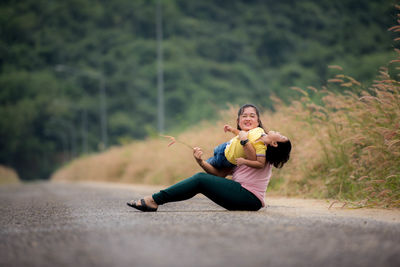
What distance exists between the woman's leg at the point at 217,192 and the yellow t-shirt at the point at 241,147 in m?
0.29

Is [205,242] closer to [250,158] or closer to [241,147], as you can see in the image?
[250,158]

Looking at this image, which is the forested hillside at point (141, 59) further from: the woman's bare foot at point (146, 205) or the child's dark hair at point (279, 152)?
the woman's bare foot at point (146, 205)

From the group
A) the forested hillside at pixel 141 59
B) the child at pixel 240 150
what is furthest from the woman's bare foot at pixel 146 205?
the forested hillside at pixel 141 59

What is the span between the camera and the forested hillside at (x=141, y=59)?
148 feet

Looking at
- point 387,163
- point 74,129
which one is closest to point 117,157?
point 387,163

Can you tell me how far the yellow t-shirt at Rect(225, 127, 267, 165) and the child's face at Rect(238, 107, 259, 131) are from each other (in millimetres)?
140

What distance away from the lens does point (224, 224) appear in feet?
14.4

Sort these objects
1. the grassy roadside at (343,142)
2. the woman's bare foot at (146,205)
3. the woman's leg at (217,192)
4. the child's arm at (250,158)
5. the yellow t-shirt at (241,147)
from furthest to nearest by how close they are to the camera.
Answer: the grassy roadside at (343,142) < the woman's bare foot at (146,205) < the woman's leg at (217,192) < the yellow t-shirt at (241,147) < the child's arm at (250,158)

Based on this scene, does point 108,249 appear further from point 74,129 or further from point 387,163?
point 74,129

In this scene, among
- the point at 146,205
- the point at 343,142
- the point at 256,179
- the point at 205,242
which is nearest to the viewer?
the point at 205,242

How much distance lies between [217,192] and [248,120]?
912 millimetres

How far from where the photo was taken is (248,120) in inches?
231

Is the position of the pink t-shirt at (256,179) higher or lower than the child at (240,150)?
lower

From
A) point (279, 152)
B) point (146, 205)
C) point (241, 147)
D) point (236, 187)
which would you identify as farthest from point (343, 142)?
point (146, 205)
